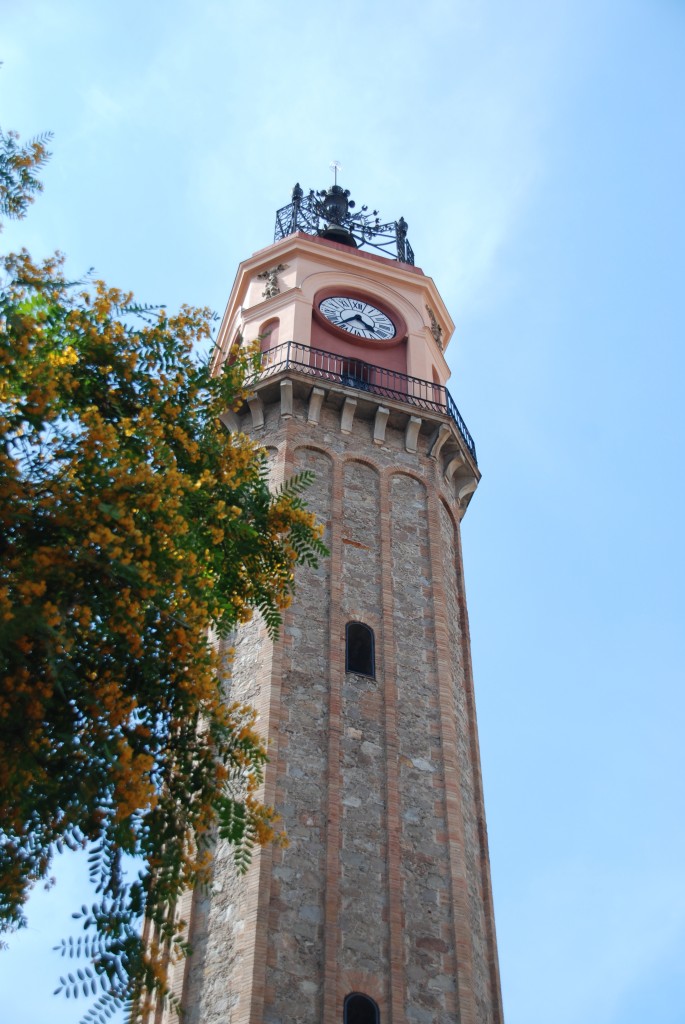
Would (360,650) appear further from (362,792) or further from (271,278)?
(271,278)

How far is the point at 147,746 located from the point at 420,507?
13885 millimetres

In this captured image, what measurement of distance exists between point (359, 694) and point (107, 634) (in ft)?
32.8

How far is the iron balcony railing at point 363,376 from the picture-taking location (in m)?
23.9

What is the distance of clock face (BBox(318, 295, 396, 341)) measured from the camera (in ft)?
86.0

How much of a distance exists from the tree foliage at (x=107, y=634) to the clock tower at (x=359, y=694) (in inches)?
126

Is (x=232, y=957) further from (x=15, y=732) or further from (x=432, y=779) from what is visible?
(x=15, y=732)

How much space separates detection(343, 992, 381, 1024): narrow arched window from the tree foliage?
20.7 ft

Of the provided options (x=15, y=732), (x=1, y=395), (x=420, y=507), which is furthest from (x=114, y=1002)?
(x=420, y=507)

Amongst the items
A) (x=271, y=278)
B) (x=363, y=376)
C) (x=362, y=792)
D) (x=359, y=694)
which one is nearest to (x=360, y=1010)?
(x=362, y=792)

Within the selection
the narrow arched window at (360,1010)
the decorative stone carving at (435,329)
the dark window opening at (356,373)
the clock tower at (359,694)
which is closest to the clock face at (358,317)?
the clock tower at (359,694)

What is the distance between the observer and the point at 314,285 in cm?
2675

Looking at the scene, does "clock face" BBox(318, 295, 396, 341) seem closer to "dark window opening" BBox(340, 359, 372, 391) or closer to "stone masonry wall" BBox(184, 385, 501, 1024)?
"dark window opening" BBox(340, 359, 372, 391)

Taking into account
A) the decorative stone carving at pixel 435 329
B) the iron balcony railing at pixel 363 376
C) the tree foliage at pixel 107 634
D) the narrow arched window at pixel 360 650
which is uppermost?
the decorative stone carving at pixel 435 329

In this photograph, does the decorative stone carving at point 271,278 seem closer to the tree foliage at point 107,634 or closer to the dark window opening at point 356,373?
the dark window opening at point 356,373
